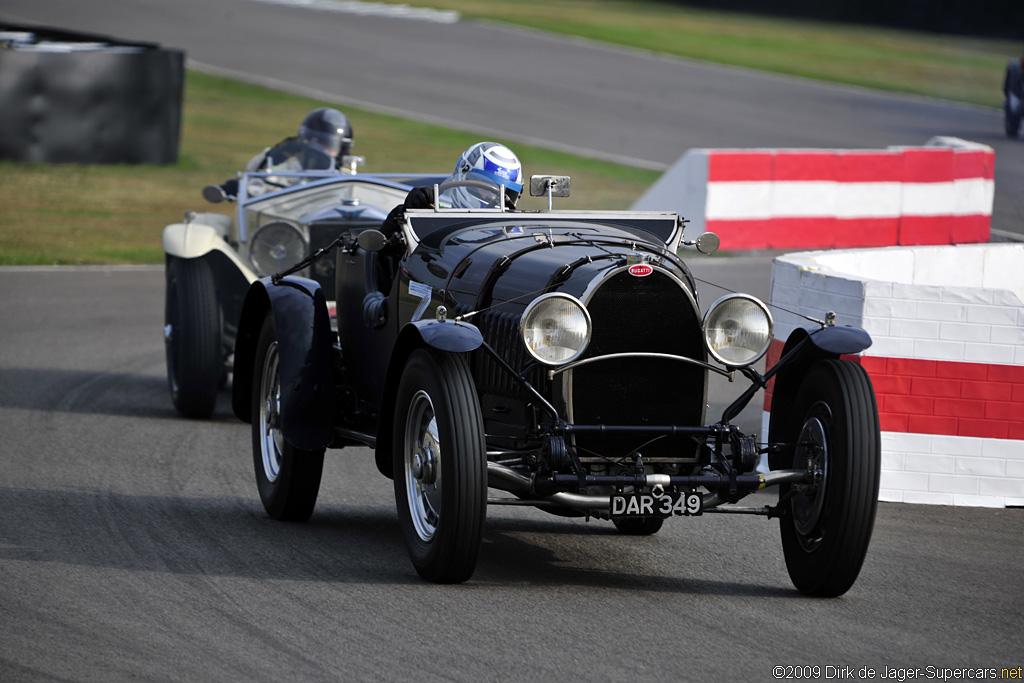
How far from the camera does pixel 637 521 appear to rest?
664 cm

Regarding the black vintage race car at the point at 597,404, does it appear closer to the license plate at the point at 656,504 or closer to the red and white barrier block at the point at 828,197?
the license plate at the point at 656,504

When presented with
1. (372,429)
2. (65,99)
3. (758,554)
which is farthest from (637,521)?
(65,99)

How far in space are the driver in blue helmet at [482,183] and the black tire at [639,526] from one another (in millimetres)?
1584

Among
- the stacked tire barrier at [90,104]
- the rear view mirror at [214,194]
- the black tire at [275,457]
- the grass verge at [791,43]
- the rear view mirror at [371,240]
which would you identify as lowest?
the black tire at [275,457]

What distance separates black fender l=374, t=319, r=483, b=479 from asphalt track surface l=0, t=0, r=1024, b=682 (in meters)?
0.47

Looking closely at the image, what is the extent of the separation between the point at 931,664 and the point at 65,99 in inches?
689

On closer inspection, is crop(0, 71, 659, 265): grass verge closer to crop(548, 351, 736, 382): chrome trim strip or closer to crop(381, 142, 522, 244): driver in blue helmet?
crop(381, 142, 522, 244): driver in blue helmet

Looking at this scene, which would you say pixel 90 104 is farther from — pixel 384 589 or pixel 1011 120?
pixel 1011 120

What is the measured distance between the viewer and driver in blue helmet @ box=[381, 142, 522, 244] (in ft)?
22.7

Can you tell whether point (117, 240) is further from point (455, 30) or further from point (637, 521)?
point (455, 30)

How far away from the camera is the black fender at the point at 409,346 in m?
5.36

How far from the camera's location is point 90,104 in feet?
66.7

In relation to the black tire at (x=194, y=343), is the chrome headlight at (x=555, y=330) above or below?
above

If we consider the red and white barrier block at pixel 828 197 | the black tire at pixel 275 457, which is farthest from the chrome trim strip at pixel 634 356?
the red and white barrier block at pixel 828 197
